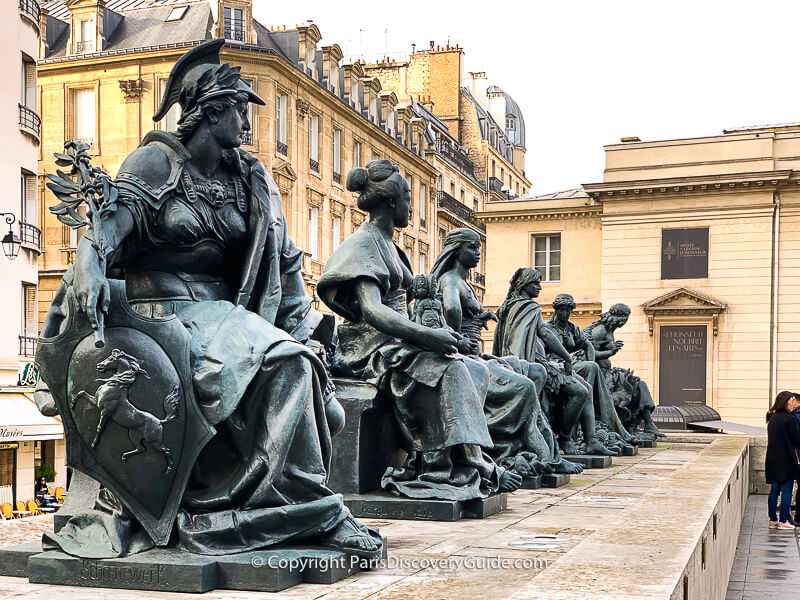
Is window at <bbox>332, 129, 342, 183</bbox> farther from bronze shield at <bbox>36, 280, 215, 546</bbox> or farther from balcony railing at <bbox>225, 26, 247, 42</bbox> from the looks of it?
bronze shield at <bbox>36, 280, 215, 546</bbox>

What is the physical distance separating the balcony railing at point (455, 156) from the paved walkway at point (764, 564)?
1616 inches

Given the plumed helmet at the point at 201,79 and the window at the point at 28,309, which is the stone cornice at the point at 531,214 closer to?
the window at the point at 28,309

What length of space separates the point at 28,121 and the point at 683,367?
2278 centimetres

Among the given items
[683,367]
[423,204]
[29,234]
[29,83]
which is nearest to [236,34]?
[29,83]

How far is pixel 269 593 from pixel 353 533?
Result: 1.85 feet

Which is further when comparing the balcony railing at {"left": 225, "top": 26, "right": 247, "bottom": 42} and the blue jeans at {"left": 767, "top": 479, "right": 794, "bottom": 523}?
the balcony railing at {"left": 225, "top": 26, "right": 247, "bottom": 42}

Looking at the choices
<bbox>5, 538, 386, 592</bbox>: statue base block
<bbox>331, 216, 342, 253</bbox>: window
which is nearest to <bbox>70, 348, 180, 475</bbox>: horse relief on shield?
<bbox>5, 538, 386, 592</bbox>: statue base block

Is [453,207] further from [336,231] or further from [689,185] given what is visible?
[689,185]

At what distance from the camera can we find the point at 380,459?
673 centimetres

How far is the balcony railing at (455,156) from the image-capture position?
56484 millimetres

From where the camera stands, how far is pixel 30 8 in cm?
2492

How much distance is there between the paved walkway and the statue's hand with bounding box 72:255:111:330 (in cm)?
698

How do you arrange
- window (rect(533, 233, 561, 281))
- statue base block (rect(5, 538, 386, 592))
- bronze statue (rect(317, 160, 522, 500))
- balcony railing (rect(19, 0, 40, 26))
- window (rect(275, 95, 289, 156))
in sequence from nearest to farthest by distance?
statue base block (rect(5, 538, 386, 592))
bronze statue (rect(317, 160, 522, 500))
balcony railing (rect(19, 0, 40, 26))
window (rect(275, 95, 289, 156))
window (rect(533, 233, 561, 281))

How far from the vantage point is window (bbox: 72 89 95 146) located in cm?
3459
